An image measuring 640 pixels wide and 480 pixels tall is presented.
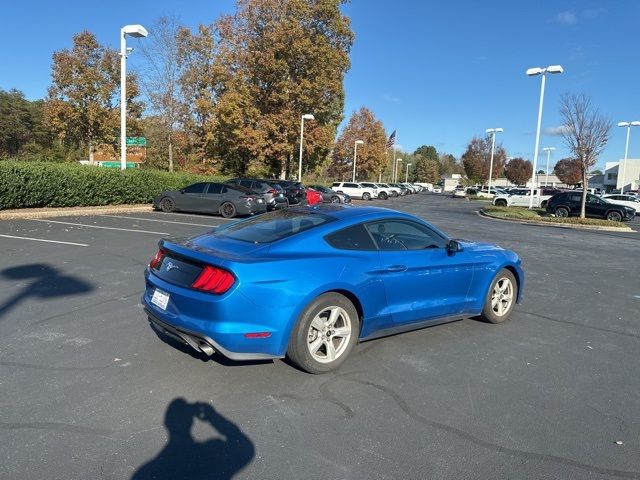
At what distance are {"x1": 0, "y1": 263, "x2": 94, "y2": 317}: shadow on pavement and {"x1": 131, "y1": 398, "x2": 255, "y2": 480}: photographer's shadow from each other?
333cm

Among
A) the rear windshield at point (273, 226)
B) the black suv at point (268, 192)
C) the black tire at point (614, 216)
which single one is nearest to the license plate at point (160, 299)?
the rear windshield at point (273, 226)

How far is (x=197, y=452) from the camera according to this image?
117 inches

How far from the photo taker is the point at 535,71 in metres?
26.5

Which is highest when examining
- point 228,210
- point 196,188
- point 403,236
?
point 196,188

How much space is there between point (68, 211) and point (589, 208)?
25.7 m

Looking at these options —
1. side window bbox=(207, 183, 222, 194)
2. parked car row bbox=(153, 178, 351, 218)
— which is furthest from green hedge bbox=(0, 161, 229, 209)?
side window bbox=(207, 183, 222, 194)

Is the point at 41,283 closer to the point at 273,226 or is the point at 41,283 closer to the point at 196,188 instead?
the point at 273,226

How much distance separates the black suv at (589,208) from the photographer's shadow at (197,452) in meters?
27.7

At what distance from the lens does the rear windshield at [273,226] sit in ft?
14.4

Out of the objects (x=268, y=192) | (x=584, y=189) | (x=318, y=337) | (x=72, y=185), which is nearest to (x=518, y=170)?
(x=584, y=189)

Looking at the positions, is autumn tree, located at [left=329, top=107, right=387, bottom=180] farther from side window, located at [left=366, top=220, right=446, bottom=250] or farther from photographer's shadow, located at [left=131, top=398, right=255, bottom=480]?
photographer's shadow, located at [left=131, top=398, right=255, bottom=480]

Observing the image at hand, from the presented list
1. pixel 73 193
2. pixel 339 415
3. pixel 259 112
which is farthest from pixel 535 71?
pixel 339 415

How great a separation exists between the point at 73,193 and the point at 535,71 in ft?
77.4

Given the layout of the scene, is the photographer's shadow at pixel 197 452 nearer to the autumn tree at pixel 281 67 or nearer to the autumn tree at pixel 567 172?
the autumn tree at pixel 281 67
